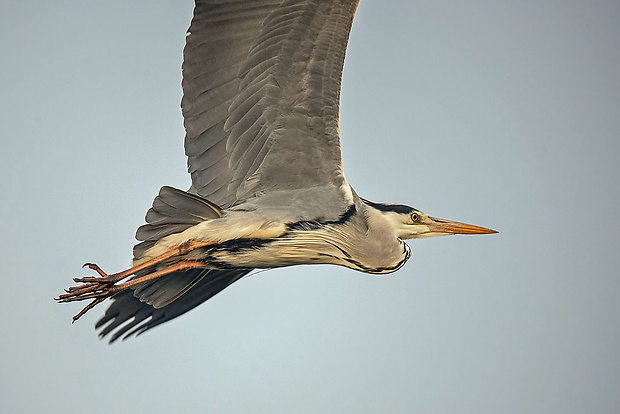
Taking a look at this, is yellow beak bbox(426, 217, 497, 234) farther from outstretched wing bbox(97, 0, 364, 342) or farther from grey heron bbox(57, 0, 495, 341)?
outstretched wing bbox(97, 0, 364, 342)

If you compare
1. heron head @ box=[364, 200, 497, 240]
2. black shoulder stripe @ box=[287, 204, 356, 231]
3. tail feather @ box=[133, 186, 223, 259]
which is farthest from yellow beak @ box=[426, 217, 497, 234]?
tail feather @ box=[133, 186, 223, 259]

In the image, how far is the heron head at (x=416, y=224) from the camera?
5.33 m

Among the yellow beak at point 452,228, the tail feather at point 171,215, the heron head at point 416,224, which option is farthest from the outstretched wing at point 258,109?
the yellow beak at point 452,228

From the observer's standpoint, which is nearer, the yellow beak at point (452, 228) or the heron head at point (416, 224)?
the heron head at point (416, 224)

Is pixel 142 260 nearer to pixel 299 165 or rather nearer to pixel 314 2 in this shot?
pixel 299 165

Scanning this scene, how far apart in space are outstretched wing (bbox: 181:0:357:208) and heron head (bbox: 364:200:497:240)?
449 mm

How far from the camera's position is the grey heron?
491 cm

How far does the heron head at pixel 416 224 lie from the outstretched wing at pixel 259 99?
1.47 ft

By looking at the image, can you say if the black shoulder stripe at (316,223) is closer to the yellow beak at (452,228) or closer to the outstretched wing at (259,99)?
the outstretched wing at (259,99)

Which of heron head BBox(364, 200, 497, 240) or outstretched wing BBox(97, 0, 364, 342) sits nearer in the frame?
outstretched wing BBox(97, 0, 364, 342)

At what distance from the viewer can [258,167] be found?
16.8 feet

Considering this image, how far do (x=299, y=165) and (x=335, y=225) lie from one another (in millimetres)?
379

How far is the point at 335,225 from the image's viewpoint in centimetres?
503

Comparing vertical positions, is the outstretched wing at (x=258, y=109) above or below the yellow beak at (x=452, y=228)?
above
